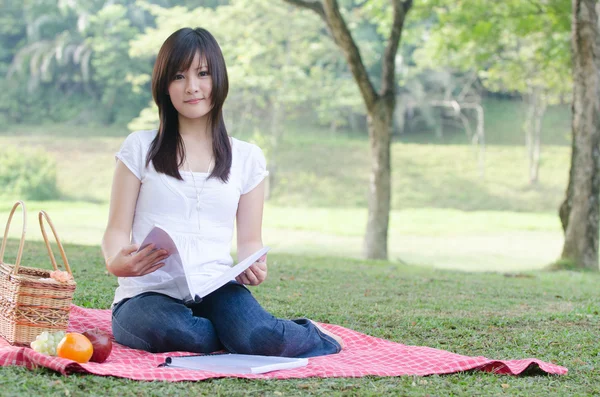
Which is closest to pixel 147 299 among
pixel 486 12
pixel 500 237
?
pixel 486 12

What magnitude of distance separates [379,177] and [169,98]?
24.8 feet

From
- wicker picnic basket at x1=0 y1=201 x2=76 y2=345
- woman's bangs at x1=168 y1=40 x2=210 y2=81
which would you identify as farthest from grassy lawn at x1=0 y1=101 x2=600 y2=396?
woman's bangs at x1=168 y1=40 x2=210 y2=81

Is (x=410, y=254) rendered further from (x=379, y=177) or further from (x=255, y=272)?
(x=255, y=272)

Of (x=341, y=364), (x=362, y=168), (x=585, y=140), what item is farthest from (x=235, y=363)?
(x=362, y=168)

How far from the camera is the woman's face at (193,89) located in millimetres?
3455

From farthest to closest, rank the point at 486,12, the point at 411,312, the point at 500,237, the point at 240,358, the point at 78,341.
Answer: the point at 500,237 < the point at 486,12 < the point at 411,312 < the point at 240,358 < the point at 78,341

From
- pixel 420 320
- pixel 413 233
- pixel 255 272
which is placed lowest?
pixel 413 233

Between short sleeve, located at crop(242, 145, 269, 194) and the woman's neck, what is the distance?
8.6 inches

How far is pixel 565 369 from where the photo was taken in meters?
3.25

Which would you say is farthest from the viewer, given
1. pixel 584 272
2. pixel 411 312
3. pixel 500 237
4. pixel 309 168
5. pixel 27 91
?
pixel 27 91

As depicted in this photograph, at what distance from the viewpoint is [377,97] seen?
1066 cm

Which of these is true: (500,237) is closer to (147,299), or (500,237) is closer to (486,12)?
(486,12)

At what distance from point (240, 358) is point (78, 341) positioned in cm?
66

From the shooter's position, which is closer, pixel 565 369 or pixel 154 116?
pixel 565 369
